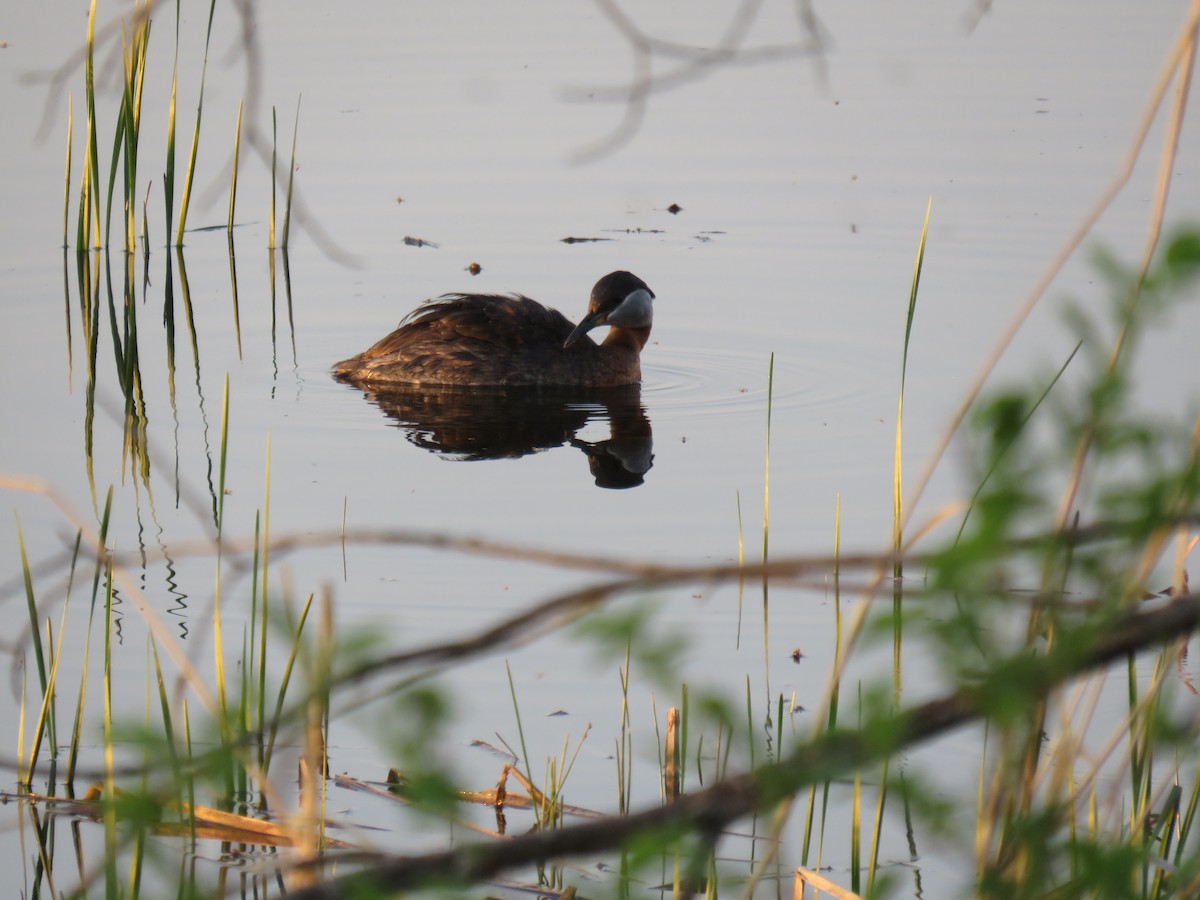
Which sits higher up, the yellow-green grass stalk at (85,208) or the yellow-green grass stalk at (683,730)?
the yellow-green grass stalk at (85,208)

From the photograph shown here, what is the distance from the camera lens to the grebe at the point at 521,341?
8773mm

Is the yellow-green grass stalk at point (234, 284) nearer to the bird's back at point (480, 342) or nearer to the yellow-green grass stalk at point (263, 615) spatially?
the bird's back at point (480, 342)

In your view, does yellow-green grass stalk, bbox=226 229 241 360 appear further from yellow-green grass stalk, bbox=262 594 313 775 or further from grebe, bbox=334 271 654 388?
yellow-green grass stalk, bbox=262 594 313 775

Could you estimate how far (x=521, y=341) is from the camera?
893cm

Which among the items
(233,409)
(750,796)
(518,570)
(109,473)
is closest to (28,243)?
(233,409)

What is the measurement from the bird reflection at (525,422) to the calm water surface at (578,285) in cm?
9

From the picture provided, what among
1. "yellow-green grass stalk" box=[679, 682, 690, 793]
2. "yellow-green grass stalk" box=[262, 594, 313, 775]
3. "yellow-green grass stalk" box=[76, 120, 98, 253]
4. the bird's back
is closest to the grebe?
the bird's back

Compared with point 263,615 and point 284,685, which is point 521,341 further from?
point 263,615

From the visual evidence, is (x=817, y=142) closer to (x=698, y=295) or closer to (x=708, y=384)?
(x=698, y=295)

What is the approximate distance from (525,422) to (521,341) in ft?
2.58

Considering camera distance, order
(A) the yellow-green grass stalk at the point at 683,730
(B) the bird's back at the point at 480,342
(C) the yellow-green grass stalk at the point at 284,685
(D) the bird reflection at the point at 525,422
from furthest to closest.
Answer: (B) the bird's back at the point at 480,342 < (D) the bird reflection at the point at 525,422 < (A) the yellow-green grass stalk at the point at 683,730 < (C) the yellow-green grass stalk at the point at 284,685

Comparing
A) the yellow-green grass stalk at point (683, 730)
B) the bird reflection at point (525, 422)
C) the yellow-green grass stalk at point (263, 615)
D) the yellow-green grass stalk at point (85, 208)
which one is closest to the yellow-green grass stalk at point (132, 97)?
the yellow-green grass stalk at point (85, 208)

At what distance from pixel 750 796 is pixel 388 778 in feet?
10.3

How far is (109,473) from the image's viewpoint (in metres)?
6.73
